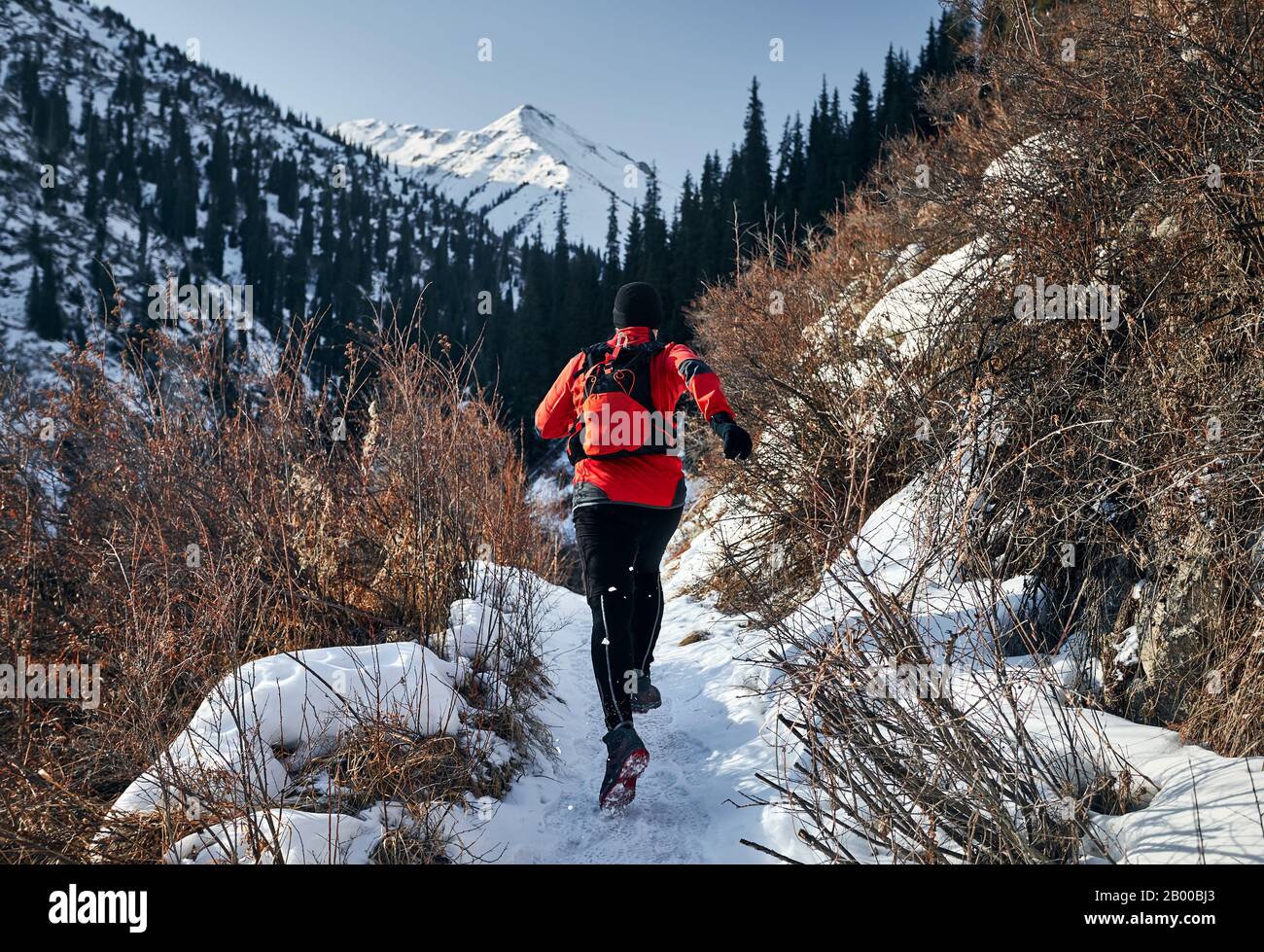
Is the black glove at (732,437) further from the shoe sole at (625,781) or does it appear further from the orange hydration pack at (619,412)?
the shoe sole at (625,781)

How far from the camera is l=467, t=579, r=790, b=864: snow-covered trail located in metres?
2.49

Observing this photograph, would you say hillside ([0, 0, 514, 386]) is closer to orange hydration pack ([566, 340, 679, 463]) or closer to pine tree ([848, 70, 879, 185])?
pine tree ([848, 70, 879, 185])

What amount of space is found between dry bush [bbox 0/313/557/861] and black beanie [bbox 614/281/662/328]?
1.35m

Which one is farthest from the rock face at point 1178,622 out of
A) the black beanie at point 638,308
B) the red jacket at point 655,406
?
the black beanie at point 638,308

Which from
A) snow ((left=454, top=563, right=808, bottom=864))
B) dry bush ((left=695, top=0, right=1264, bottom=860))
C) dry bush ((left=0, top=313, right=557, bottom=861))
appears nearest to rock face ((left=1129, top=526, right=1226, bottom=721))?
dry bush ((left=695, top=0, right=1264, bottom=860))

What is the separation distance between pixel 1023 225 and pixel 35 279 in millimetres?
106580

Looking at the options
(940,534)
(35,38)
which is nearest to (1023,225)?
(940,534)

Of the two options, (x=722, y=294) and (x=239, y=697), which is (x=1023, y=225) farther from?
(x=722, y=294)

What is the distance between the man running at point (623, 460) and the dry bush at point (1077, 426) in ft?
1.78

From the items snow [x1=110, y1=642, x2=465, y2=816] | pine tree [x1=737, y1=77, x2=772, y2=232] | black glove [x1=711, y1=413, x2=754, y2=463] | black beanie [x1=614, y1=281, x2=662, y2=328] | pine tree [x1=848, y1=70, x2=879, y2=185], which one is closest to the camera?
snow [x1=110, y1=642, x2=465, y2=816]

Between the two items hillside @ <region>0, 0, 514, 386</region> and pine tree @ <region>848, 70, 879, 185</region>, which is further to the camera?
hillside @ <region>0, 0, 514, 386</region>

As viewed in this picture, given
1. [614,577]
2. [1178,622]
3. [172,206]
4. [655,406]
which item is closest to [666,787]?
[614,577]

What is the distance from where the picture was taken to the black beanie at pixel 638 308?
322 cm
